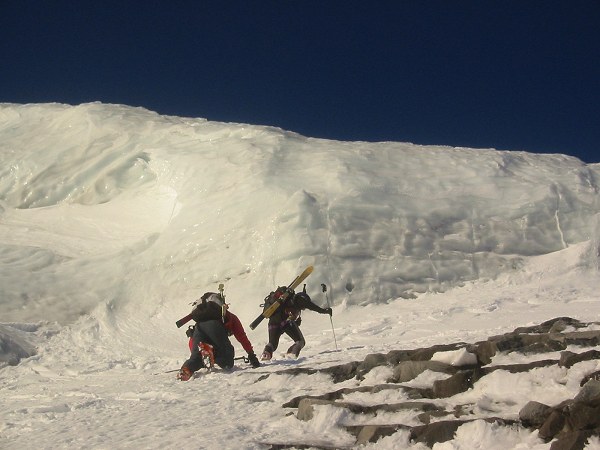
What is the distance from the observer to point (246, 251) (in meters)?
18.8

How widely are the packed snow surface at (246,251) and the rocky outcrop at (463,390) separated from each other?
426 millimetres

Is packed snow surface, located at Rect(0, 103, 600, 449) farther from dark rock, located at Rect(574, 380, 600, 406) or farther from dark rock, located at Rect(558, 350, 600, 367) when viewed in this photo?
dark rock, located at Rect(574, 380, 600, 406)

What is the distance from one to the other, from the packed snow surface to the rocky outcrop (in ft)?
1.40

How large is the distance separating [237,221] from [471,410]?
13265 millimetres

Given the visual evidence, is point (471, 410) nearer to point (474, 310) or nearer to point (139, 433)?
point (139, 433)

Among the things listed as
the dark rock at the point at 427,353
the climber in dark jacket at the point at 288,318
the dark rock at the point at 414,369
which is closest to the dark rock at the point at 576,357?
the dark rock at the point at 414,369

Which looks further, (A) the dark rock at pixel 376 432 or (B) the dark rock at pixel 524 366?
(B) the dark rock at pixel 524 366

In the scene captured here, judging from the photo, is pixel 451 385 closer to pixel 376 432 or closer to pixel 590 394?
pixel 376 432

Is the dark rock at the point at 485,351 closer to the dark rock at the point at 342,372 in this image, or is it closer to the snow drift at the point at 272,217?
the dark rock at the point at 342,372

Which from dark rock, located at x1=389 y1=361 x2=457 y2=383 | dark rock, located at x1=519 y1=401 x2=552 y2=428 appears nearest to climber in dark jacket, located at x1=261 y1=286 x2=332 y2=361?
dark rock, located at x1=389 y1=361 x2=457 y2=383

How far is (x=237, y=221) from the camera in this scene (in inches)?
768

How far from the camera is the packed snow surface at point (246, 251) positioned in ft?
39.2

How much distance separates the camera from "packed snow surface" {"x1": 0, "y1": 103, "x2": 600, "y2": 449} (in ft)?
39.2

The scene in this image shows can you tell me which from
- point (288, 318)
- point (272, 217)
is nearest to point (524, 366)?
point (288, 318)
